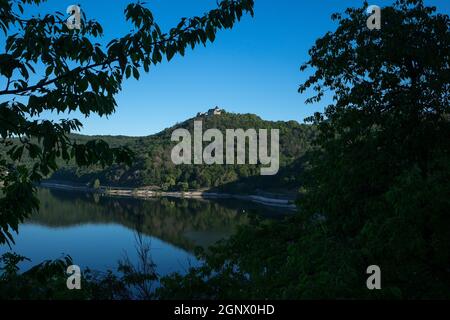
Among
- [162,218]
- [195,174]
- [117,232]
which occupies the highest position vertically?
[195,174]

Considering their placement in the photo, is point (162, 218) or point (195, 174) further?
point (195, 174)

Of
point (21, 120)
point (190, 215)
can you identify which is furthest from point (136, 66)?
point (190, 215)

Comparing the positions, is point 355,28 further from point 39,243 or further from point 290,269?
point 39,243

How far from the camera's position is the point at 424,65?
1060 cm

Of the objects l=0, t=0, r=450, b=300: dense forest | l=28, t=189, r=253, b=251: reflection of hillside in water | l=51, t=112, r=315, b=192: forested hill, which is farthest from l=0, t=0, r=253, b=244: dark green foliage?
l=51, t=112, r=315, b=192: forested hill

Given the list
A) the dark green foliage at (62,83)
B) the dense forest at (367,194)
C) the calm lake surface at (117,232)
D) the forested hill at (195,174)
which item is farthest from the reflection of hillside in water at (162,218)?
the dark green foliage at (62,83)

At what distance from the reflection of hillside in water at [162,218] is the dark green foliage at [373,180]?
38.4 metres

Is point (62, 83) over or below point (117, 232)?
over

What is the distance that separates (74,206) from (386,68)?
93996mm

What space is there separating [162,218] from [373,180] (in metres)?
69.2

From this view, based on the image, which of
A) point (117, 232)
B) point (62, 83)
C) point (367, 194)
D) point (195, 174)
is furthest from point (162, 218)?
point (62, 83)

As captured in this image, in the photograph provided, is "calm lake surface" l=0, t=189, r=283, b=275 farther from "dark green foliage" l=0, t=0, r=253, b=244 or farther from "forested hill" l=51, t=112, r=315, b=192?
"forested hill" l=51, t=112, r=315, b=192

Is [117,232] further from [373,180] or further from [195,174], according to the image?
[195,174]

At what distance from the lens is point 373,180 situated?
9.80m
